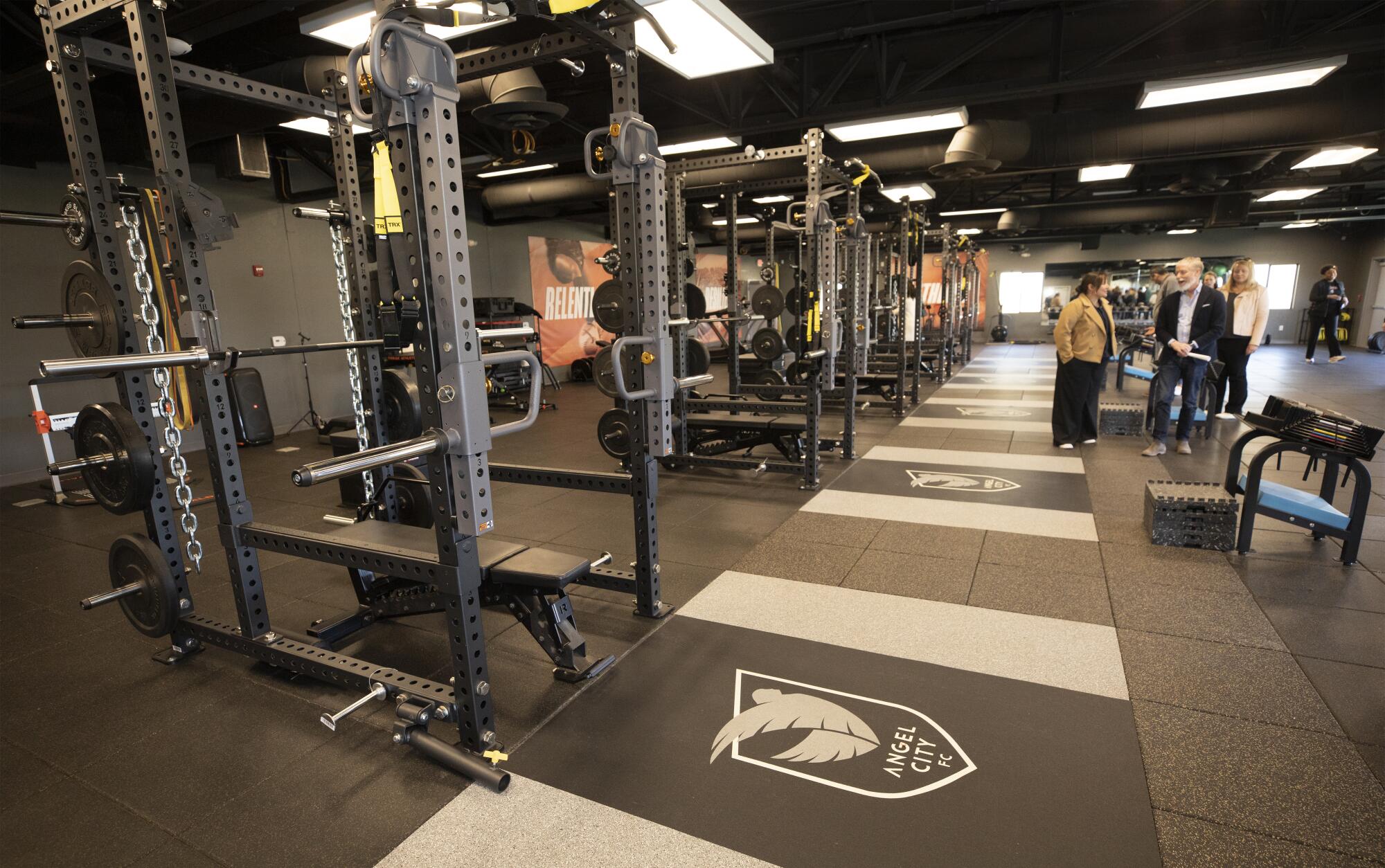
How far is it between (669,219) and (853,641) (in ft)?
13.1

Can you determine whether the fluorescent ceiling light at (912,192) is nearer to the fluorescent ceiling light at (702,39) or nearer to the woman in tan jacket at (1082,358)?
the woman in tan jacket at (1082,358)

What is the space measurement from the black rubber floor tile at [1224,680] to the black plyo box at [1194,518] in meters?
1.19

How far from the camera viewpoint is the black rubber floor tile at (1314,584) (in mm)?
2857

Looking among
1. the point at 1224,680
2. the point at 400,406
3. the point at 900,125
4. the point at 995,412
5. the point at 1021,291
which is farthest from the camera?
the point at 1021,291

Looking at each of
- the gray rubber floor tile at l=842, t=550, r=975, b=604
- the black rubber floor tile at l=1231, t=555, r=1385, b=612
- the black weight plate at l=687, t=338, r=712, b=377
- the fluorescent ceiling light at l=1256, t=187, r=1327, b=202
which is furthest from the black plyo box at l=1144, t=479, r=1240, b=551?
the fluorescent ceiling light at l=1256, t=187, r=1327, b=202

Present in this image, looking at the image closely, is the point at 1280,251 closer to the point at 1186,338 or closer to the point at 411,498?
the point at 1186,338

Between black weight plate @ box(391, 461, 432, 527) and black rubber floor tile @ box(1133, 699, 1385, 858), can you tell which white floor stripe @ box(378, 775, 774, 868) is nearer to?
black rubber floor tile @ box(1133, 699, 1385, 858)

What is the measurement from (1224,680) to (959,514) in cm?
200

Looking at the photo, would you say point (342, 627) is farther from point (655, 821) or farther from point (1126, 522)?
point (1126, 522)

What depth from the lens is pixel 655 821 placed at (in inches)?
68.5

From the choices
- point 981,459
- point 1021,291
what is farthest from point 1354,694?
point 1021,291

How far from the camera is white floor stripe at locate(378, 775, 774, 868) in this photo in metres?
1.62

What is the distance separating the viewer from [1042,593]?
3.06m

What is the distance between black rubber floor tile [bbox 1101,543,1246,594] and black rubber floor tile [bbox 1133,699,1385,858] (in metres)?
1.21
